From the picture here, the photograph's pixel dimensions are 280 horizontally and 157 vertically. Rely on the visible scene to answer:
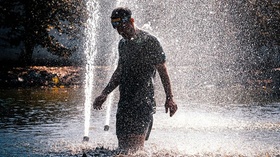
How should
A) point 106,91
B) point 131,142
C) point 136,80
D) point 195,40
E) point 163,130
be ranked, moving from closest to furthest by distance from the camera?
point 131,142, point 136,80, point 106,91, point 163,130, point 195,40

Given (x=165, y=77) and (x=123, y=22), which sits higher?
(x=123, y=22)

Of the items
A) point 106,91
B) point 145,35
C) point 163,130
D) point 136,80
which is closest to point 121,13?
point 145,35

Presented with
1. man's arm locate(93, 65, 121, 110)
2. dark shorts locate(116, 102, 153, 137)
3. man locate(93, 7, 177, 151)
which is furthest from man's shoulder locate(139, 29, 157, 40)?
dark shorts locate(116, 102, 153, 137)

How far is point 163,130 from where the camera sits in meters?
9.58

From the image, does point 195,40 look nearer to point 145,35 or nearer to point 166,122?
point 166,122

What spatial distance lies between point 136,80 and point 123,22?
27.7 inches

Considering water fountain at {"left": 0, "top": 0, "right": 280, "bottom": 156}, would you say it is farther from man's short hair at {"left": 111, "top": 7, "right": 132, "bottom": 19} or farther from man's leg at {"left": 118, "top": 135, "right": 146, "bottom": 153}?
man's short hair at {"left": 111, "top": 7, "right": 132, "bottom": 19}

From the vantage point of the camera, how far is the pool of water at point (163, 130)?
7.19 m

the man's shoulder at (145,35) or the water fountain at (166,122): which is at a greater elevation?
the man's shoulder at (145,35)

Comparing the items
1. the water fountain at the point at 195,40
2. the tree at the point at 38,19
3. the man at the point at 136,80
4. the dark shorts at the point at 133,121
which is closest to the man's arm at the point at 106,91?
the man at the point at 136,80

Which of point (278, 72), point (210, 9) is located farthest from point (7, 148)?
point (210, 9)

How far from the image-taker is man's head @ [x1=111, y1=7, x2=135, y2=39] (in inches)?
229

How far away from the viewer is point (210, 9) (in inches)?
1378

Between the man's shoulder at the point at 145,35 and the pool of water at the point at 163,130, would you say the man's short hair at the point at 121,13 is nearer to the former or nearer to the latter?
the man's shoulder at the point at 145,35
